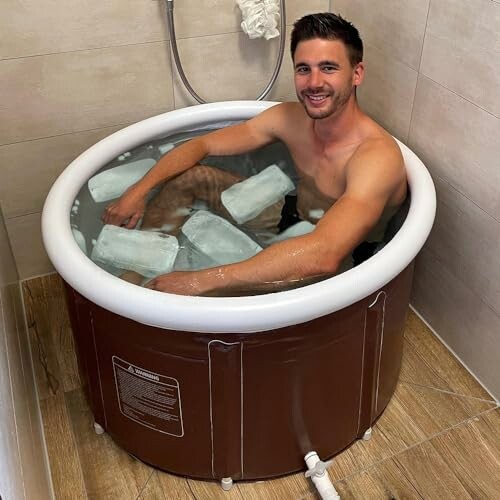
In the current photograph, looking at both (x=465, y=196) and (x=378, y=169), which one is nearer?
(x=378, y=169)

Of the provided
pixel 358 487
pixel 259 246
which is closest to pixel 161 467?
pixel 358 487

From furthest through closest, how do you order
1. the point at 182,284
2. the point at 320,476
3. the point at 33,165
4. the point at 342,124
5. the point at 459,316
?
the point at 33,165 < the point at 459,316 < the point at 342,124 < the point at 320,476 < the point at 182,284

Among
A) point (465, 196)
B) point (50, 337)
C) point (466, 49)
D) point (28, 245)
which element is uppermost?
point (466, 49)

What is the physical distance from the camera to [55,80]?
5.91 ft

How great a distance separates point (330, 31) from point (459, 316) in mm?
836

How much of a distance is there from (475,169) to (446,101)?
183 mm

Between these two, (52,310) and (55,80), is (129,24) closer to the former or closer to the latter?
(55,80)

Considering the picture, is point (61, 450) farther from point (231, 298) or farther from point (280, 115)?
point (280, 115)

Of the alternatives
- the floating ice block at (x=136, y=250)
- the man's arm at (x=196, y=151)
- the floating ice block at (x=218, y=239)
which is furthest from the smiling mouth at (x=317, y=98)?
the floating ice block at (x=136, y=250)

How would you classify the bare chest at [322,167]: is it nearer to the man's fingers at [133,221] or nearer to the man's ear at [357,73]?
the man's ear at [357,73]

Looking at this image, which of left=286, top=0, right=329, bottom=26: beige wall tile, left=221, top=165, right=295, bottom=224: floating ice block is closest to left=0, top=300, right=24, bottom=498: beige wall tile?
left=221, top=165, right=295, bottom=224: floating ice block

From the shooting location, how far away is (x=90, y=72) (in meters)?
1.83

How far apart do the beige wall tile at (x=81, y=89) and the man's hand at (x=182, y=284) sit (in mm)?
752

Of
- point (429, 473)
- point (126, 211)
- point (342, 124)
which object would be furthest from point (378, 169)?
point (429, 473)
